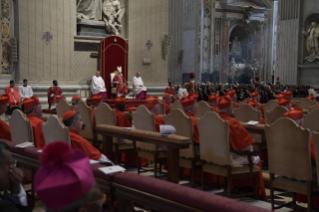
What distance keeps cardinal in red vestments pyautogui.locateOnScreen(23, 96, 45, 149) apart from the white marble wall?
Result: 9047mm

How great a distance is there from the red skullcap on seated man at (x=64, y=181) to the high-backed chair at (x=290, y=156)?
3.10m

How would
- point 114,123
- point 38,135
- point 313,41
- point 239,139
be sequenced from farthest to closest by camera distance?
1. point 313,41
2. point 114,123
3. point 38,135
4. point 239,139

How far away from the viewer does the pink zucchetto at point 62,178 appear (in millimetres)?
1421

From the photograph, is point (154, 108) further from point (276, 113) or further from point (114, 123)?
point (276, 113)

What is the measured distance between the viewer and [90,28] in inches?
615

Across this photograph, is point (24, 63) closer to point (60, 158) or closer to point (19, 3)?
point (19, 3)

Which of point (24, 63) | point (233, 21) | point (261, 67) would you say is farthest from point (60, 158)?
point (261, 67)

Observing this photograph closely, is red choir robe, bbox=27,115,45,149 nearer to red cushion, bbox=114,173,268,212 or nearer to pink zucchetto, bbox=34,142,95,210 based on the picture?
red cushion, bbox=114,173,268,212

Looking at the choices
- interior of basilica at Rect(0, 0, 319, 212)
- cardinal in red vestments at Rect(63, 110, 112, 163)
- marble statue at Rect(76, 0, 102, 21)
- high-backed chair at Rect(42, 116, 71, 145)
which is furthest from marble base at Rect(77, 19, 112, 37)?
cardinal in red vestments at Rect(63, 110, 112, 163)

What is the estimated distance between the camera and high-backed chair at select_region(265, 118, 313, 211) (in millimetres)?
4055

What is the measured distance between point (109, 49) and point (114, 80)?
1374mm

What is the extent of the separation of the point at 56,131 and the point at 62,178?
115 inches

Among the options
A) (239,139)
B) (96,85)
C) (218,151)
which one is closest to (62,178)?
(218,151)

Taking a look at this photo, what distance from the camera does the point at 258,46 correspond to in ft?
119
